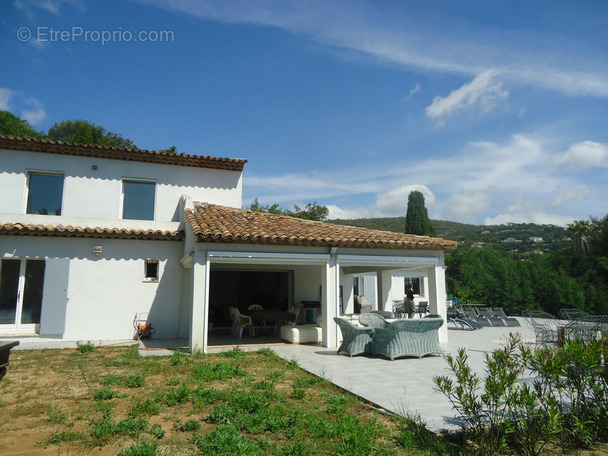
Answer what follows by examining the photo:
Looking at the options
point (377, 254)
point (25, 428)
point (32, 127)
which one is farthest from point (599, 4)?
point (32, 127)

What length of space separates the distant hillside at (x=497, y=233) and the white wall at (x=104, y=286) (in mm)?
39923

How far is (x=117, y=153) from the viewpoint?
48.6 ft

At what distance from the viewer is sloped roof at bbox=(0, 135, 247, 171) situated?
13.9m

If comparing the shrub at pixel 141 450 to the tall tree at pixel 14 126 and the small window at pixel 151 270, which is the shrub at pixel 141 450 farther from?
the tall tree at pixel 14 126

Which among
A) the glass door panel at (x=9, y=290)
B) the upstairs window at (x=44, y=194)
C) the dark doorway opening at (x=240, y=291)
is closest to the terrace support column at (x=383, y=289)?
the dark doorway opening at (x=240, y=291)

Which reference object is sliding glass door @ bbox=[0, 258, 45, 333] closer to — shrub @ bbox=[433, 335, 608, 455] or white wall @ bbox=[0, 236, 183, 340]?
white wall @ bbox=[0, 236, 183, 340]

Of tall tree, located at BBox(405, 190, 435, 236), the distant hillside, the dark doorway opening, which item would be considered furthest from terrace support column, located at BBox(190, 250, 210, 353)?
the distant hillside

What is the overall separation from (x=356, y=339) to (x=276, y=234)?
3645 mm

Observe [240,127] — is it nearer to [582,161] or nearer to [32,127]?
[582,161]

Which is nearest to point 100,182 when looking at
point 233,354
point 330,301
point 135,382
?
point 233,354

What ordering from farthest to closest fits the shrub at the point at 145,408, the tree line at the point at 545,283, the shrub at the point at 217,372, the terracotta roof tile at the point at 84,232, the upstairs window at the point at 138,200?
1. the tree line at the point at 545,283
2. the upstairs window at the point at 138,200
3. the terracotta roof tile at the point at 84,232
4. the shrub at the point at 217,372
5. the shrub at the point at 145,408

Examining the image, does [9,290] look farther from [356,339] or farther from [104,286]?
[356,339]

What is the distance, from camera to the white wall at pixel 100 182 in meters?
14.0

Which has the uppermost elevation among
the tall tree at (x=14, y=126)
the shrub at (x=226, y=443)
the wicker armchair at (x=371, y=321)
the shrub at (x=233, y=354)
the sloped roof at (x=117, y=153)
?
the tall tree at (x=14, y=126)
